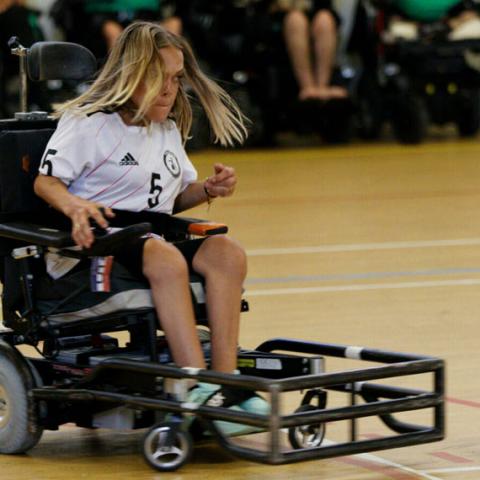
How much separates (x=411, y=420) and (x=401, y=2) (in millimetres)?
8153

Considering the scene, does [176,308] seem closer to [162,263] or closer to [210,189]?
[162,263]

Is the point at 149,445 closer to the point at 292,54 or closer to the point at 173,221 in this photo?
the point at 173,221

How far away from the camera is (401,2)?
1202cm

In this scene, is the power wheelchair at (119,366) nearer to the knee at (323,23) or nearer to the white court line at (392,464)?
the white court line at (392,464)

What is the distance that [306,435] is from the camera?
3.82 meters

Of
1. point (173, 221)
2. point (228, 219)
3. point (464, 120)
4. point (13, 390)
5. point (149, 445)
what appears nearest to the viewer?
point (149, 445)

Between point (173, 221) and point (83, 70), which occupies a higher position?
point (83, 70)

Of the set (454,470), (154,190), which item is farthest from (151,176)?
(454,470)

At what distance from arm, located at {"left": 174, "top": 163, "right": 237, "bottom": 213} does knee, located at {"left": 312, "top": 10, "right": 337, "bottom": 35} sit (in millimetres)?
7505

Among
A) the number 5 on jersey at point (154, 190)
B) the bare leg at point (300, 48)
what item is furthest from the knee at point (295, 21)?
the number 5 on jersey at point (154, 190)

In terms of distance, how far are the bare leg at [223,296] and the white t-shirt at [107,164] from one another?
25 cm

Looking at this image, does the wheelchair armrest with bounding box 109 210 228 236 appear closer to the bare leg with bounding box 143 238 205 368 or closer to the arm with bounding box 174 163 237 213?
the arm with bounding box 174 163 237 213

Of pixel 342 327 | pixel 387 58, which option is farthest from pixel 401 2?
pixel 342 327

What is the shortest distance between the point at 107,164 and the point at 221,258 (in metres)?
0.38
